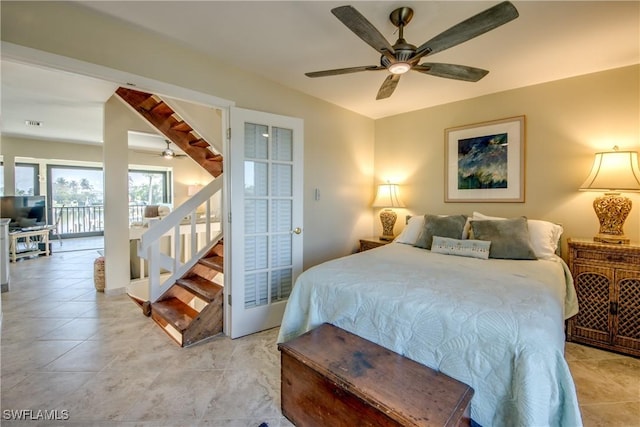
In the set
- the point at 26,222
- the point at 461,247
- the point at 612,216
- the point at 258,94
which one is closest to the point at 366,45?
the point at 258,94

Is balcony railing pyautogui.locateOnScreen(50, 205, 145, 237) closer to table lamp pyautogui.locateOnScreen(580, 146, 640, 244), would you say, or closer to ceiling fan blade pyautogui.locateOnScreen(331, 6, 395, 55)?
ceiling fan blade pyautogui.locateOnScreen(331, 6, 395, 55)

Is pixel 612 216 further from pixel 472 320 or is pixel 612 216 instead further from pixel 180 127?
pixel 180 127

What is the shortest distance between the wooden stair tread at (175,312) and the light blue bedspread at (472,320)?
1121mm

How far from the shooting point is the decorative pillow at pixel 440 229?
8.92 feet

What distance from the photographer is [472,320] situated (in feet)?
4.18

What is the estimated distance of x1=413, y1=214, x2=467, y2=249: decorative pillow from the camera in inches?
107

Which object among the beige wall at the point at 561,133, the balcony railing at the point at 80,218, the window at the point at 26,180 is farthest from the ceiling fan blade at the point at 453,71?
the window at the point at 26,180

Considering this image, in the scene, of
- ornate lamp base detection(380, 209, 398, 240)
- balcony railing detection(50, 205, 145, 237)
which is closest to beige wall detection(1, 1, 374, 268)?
ornate lamp base detection(380, 209, 398, 240)

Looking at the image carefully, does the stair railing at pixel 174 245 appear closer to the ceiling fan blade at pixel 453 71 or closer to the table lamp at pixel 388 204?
the table lamp at pixel 388 204

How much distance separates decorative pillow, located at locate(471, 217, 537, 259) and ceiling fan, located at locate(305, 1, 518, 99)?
133cm

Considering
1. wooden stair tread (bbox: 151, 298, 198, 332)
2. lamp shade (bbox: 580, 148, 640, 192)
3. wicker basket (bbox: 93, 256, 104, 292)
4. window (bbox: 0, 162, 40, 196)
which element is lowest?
wooden stair tread (bbox: 151, 298, 198, 332)

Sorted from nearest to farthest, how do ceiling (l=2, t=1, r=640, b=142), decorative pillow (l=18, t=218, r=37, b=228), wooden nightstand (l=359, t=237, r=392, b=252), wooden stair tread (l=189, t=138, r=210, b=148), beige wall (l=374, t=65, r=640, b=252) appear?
1. ceiling (l=2, t=1, r=640, b=142)
2. beige wall (l=374, t=65, r=640, b=252)
3. wooden nightstand (l=359, t=237, r=392, b=252)
4. wooden stair tread (l=189, t=138, r=210, b=148)
5. decorative pillow (l=18, t=218, r=37, b=228)

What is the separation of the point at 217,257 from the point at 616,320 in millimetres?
3874

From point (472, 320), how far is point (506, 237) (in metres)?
1.49
